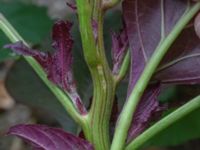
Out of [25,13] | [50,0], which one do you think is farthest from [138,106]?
[50,0]

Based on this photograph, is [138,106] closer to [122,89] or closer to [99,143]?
[99,143]

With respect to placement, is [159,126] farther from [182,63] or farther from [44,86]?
[44,86]

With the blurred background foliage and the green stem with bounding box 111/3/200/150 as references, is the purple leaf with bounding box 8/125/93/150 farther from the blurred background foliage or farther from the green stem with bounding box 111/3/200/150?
the blurred background foliage

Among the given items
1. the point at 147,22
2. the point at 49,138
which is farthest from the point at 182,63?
the point at 49,138

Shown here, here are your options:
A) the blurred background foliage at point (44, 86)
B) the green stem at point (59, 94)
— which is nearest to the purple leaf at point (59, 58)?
the green stem at point (59, 94)

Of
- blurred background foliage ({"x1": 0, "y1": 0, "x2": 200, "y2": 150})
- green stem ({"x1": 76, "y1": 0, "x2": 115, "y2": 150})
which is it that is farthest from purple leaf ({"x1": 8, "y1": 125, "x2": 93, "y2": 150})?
blurred background foliage ({"x1": 0, "y1": 0, "x2": 200, "y2": 150})

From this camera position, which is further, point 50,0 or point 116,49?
point 50,0
